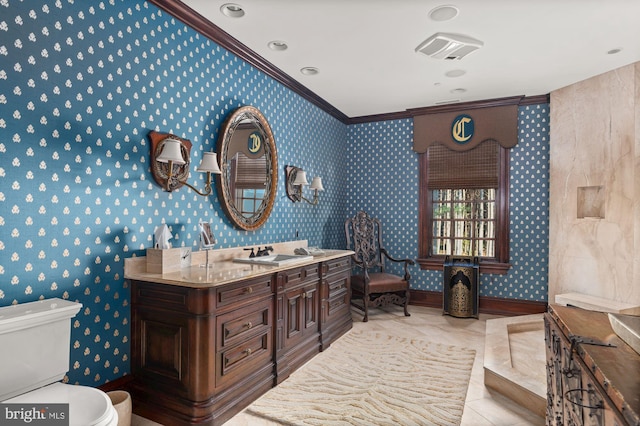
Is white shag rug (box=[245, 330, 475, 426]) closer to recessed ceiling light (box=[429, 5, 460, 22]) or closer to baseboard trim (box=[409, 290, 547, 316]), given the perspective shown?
baseboard trim (box=[409, 290, 547, 316])

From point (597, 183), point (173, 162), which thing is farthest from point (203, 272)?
point (597, 183)

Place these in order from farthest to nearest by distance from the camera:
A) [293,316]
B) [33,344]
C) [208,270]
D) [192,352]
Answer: [293,316] < [208,270] < [192,352] < [33,344]

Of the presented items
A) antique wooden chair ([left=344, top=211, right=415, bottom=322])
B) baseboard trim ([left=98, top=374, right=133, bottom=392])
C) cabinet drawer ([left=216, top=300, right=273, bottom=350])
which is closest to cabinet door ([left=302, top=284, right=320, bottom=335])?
cabinet drawer ([left=216, top=300, right=273, bottom=350])

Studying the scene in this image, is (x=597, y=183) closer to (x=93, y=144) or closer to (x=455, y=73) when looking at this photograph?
A: (x=455, y=73)

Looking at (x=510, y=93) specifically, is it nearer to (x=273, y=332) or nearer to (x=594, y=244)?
(x=594, y=244)

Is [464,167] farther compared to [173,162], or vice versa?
[464,167]

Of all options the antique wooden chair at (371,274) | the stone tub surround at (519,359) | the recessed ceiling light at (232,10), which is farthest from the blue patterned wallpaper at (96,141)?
the stone tub surround at (519,359)

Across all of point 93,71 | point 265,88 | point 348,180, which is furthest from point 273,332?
point 348,180

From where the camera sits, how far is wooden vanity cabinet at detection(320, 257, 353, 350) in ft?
12.3

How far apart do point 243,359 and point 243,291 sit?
50 cm

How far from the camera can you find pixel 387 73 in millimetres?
4141

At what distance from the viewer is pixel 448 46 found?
3404 mm

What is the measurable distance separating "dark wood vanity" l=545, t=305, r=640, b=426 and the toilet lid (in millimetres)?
1750

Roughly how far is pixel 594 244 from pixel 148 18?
202 inches
